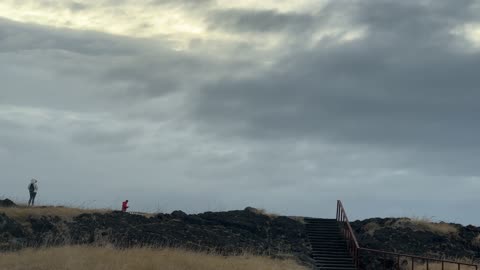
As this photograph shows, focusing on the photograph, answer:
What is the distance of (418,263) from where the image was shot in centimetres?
3372

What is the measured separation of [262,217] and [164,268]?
1496 centimetres

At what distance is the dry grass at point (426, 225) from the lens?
40.4 metres

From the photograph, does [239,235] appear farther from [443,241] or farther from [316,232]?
[443,241]

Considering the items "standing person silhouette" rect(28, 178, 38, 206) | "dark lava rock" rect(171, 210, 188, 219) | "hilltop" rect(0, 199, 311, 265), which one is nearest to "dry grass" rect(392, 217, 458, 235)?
"hilltop" rect(0, 199, 311, 265)

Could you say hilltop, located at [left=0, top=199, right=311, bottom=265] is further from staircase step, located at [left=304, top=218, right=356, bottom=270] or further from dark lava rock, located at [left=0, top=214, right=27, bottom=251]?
staircase step, located at [left=304, top=218, right=356, bottom=270]

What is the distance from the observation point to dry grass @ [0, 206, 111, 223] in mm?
34844

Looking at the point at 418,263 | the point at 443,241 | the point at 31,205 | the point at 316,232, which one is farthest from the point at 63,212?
the point at 443,241

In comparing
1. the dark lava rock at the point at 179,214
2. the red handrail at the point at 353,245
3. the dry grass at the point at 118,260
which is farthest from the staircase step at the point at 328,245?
the dark lava rock at the point at 179,214

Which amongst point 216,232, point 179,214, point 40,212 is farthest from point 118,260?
point 179,214

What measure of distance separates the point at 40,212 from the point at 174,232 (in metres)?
7.26

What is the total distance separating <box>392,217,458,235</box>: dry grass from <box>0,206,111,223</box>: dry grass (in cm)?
1855

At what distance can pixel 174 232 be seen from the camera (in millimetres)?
35406

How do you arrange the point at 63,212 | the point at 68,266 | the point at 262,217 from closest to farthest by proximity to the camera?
the point at 68,266
the point at 63,212
the point at 262,217

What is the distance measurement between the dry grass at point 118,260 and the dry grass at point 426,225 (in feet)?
41.5
